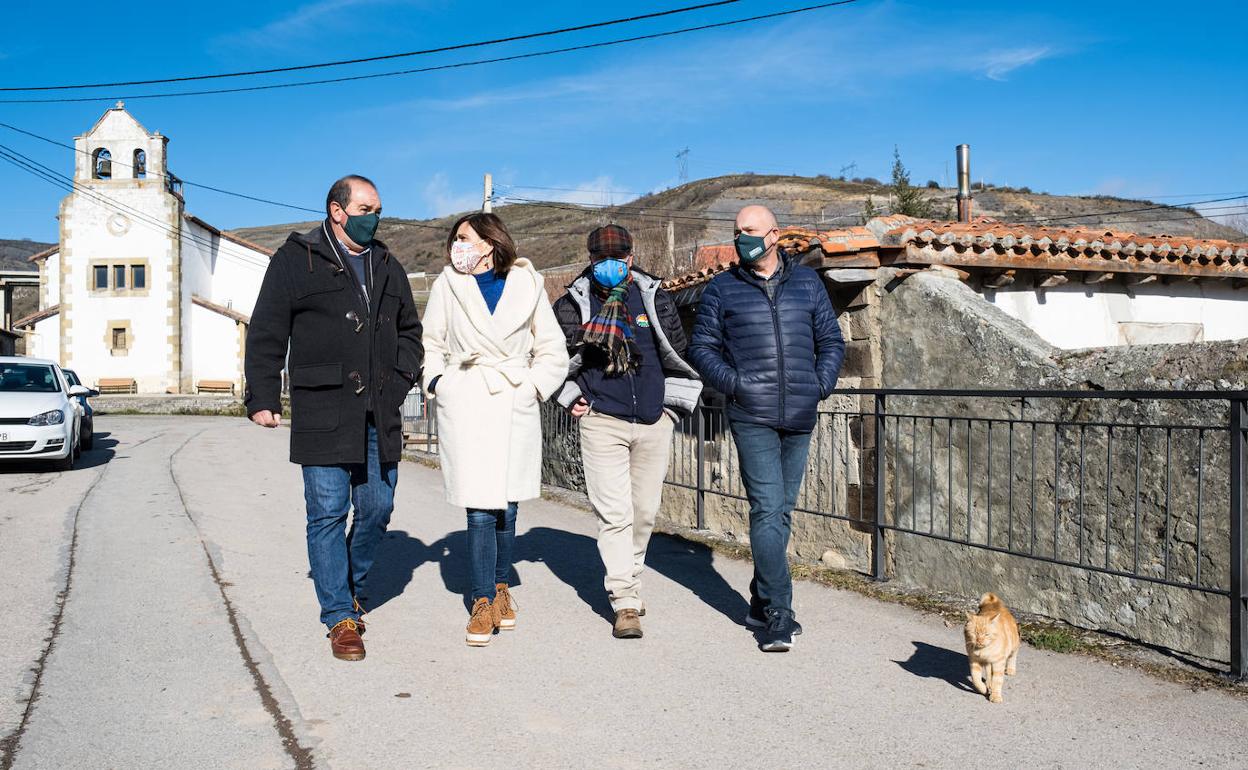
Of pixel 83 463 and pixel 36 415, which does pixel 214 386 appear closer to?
pixel 83 463

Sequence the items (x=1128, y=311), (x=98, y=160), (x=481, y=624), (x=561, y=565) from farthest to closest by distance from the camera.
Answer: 1. (x=98, y=160)
2. (x=1128, y=311)
3. (x=561, y=565)
4. (x=481, y=624)

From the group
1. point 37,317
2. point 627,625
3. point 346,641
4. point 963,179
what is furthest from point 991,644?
point 37,317

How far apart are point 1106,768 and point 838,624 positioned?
1.86 m

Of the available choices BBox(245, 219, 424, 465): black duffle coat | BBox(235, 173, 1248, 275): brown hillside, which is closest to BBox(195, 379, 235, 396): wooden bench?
BBox(235, 173, 1248, 275): brown hillside

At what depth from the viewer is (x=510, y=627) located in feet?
15.2

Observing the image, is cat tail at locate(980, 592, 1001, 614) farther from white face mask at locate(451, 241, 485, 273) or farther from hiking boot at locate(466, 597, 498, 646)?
white face mask at locate(451, 241, 485, 273)

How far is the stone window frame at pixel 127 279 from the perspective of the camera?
41.4 meters

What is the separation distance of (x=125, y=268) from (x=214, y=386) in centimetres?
628

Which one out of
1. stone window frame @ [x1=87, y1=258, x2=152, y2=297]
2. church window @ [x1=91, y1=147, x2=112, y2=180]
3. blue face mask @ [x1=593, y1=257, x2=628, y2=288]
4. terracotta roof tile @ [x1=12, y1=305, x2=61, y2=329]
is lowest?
blue face mask @ [x1=593, y1=257, x2=628, y2=288]

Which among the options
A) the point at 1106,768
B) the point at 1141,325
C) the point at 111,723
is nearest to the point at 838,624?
the point at 1106,768

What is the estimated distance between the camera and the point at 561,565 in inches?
243

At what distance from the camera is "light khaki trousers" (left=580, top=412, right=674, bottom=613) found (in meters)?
4.61

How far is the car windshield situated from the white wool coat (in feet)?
36.3

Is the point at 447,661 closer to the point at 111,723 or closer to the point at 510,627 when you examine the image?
the point at 510,627
